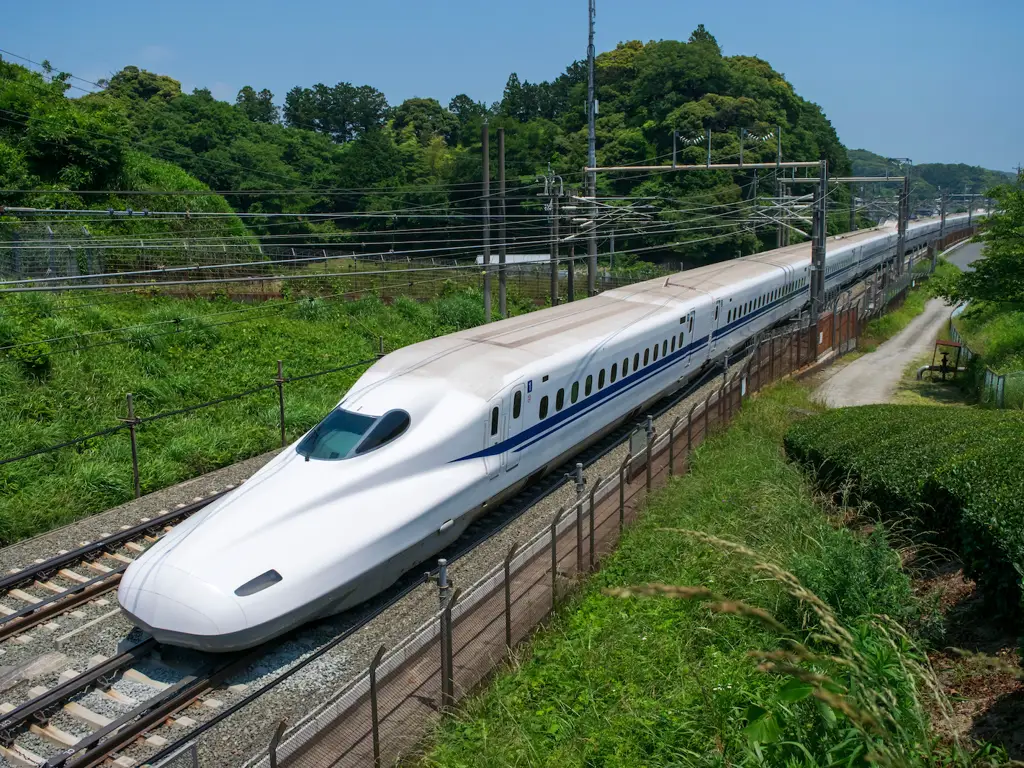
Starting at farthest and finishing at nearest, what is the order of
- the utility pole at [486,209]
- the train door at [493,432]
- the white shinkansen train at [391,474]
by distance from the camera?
1. the utility pole at [486,209]
2. the train door at [493,432]
3. the white shinkansen train at [391,474]

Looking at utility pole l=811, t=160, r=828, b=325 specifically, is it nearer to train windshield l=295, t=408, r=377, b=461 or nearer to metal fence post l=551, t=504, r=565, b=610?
train windshield l=295, t=408, r=377, b=461

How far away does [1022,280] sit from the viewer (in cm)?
2317

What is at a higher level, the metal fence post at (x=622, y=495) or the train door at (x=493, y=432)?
the train door at (x=493, y=432)

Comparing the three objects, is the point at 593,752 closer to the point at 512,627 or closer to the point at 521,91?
the point at 512,627

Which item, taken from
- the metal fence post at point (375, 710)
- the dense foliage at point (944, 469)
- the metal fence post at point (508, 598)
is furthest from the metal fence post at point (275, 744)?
the dense foliage at point (944, 469)

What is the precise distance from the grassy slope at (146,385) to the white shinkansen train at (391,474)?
212 inches

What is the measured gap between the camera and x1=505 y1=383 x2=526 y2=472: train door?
1327cm

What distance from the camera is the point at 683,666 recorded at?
851 cm

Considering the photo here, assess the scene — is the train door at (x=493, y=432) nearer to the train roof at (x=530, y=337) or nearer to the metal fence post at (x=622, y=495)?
the train roof at (x=530, y=337)

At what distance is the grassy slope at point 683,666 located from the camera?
6348 mm

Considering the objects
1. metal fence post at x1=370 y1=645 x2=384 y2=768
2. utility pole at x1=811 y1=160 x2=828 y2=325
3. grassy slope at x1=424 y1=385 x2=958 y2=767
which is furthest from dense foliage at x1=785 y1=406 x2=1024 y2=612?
utility pole at x1=811 y1=160 x2=828 y2=325

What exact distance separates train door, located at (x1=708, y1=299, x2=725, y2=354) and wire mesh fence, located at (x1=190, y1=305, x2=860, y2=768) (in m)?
9.35

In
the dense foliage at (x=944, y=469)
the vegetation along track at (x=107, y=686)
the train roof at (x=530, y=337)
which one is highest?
the train roof at (x=530, y=337)

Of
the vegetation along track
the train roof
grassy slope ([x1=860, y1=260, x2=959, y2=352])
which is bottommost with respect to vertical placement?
the vegetation along track
